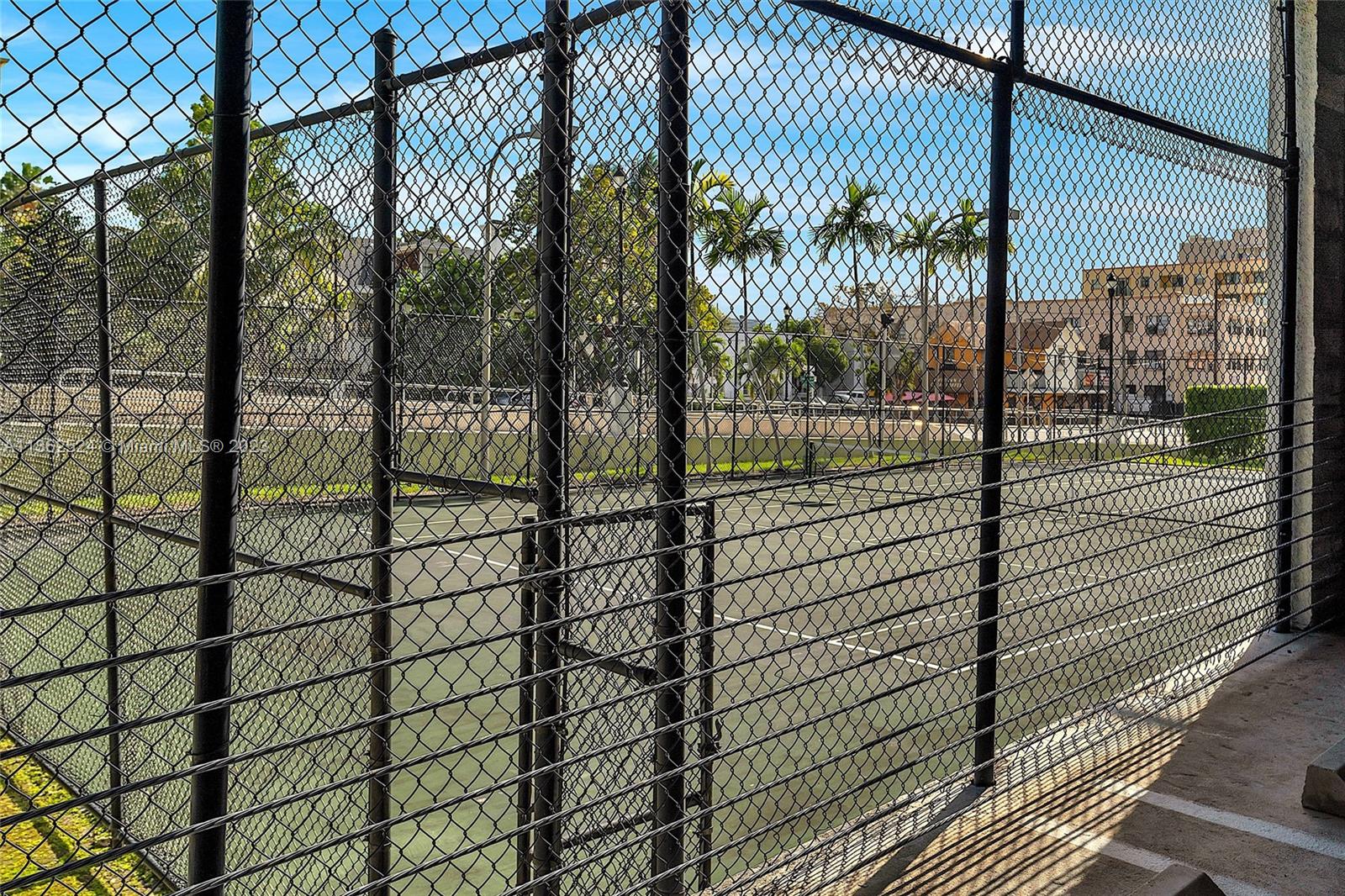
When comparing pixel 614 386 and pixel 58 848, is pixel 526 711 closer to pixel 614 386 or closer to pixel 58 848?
pixel 614 386

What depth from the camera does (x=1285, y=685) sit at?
4.38m

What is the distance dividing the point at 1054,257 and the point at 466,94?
2139 mm

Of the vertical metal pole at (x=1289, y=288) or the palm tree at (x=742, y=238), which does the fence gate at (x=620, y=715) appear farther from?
the vertical metal pole at (x=1289, y=288)

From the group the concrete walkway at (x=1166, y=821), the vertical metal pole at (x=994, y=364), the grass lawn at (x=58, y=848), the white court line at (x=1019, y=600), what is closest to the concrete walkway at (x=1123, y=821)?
the concrete walkway at (x=1166, y=821)

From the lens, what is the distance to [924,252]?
3150 mm

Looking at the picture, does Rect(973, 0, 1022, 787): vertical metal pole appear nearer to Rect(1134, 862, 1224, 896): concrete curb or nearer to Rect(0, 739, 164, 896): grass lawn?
Rect(1134, 862, 1224, 896): concrete curb

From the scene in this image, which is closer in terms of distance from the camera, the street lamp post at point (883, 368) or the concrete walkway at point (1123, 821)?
the concrete walkway at point (1123, 821)

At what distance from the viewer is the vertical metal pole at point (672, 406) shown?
2.47 metres

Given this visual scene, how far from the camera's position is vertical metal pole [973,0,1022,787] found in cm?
311

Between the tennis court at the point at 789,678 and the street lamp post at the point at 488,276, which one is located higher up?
the street lamp post at the point at 488,276

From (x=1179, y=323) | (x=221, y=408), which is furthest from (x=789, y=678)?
(x=221, y=408)

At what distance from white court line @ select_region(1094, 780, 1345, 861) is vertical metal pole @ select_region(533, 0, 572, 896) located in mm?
1962

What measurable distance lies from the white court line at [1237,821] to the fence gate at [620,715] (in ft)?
4.76

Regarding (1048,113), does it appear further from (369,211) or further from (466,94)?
(369,211)
